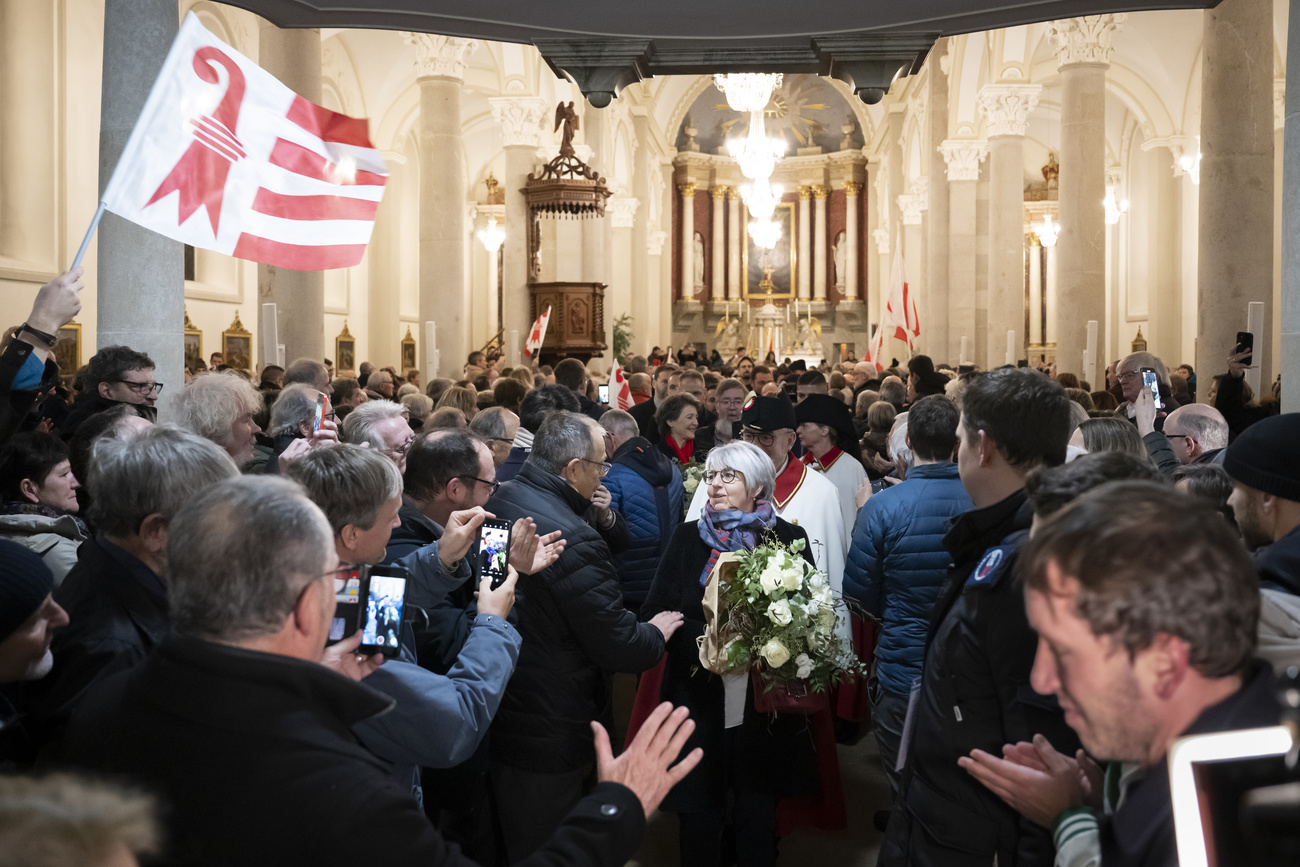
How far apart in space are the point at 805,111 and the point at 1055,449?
122ft

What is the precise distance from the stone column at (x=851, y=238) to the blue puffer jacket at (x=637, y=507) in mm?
34136

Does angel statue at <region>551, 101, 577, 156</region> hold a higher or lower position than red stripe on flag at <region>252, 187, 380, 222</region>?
higher

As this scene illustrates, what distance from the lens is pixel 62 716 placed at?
2.18 m

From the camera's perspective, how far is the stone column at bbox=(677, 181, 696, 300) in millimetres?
38375

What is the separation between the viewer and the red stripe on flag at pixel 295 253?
4.43 meters

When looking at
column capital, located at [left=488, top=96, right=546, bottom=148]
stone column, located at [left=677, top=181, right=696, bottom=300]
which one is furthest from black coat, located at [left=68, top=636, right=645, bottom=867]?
stone column, located at [left=677, top=181, right=696, bottom=300]

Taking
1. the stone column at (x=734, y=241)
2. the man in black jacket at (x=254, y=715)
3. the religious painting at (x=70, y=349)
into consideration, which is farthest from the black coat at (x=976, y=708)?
the stone column at (x=734, y=241)

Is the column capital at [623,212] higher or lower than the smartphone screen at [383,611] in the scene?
higher

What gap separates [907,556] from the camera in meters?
4.11

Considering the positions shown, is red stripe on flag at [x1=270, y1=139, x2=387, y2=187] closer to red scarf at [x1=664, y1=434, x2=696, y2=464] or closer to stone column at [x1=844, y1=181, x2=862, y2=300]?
red scarf at [x1=664, y1=434, x2=696, y2=464]

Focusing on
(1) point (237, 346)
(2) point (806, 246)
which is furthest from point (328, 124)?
(2) point (806, 246)

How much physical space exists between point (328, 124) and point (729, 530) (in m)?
2.43

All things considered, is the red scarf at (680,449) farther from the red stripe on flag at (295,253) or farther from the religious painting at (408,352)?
the religious painting at (408,352)

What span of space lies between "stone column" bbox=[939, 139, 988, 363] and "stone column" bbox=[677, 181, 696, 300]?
17.5 m
